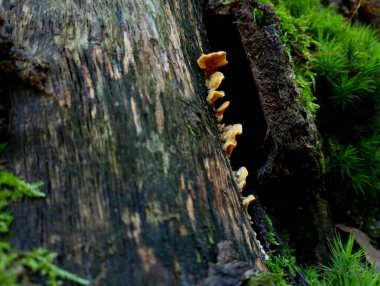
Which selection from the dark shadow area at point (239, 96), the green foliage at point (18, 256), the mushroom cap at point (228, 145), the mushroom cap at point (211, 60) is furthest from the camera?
the dark shadow area at point (239, 96)

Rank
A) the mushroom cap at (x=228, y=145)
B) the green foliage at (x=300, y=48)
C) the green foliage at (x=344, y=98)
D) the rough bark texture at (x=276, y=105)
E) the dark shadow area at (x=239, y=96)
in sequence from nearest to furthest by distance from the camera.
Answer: the mushroom cap at (x=228, y=145), the rough bark texture at (x=276, y=105), the dark shadow area at (x=239, y=96), the green foliage at (x=300, y=48), the green foliage at (x=344, y=98)

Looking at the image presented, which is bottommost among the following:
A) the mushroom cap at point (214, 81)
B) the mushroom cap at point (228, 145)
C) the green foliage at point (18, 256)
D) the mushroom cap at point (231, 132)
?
the mushroom cap at point (228, 145)

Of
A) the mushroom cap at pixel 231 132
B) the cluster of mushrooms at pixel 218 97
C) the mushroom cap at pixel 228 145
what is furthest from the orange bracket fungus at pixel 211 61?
the mushroom cap at pixel 228 145

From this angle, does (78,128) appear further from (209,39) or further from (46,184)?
(209,39)

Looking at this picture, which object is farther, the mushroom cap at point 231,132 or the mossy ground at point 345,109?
the mossy ground at point 345,109

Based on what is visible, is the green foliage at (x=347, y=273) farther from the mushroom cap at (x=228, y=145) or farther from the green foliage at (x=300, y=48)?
the green foliage at (x=300, y=48)

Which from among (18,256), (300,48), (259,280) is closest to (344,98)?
(300,48)
